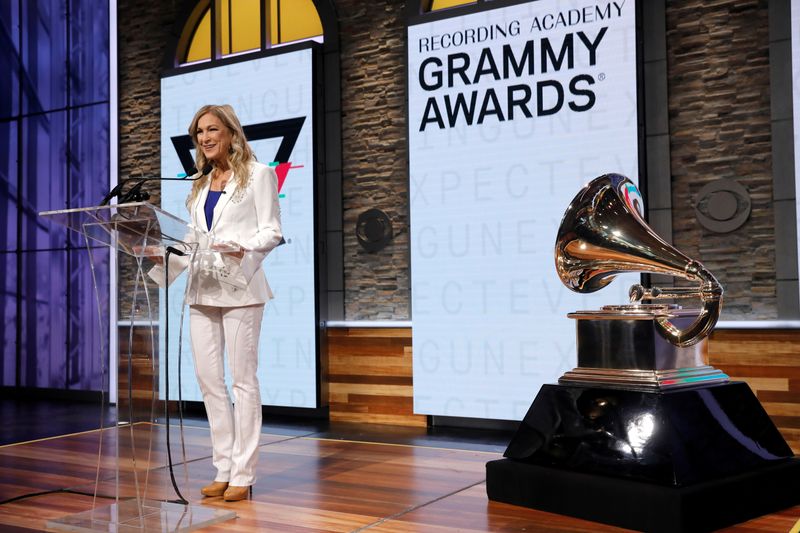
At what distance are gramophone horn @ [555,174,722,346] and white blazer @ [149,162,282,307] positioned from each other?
3.61 feet

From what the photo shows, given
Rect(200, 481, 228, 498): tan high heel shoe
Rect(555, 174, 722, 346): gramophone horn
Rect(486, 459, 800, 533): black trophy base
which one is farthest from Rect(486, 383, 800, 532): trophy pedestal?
Rect(200, 481, 228, 498): tan high heel shoe

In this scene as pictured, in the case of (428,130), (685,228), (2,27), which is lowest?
(685,228)

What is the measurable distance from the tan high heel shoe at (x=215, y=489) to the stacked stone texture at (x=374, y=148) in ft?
8.27

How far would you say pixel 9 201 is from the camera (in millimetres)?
7934

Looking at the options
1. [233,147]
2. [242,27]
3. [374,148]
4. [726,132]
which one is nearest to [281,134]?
[374,148]

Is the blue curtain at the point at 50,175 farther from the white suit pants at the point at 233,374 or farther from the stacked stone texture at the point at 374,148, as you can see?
the white suit pants at the point at 233,374

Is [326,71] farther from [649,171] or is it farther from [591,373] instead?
[591,373]

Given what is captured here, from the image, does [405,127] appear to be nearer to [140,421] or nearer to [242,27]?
[242,27]

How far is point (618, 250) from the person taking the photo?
3.03 meters

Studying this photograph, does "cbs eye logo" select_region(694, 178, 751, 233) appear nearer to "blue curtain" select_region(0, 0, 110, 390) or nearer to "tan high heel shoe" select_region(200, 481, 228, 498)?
"tan high heel shoe" select_region(200, 481, 228, 498)

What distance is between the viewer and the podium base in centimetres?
282

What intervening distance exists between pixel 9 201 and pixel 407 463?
5.49 meters

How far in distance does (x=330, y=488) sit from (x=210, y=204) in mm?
1237

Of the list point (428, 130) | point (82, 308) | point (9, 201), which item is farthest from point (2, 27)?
point (428, 130)
